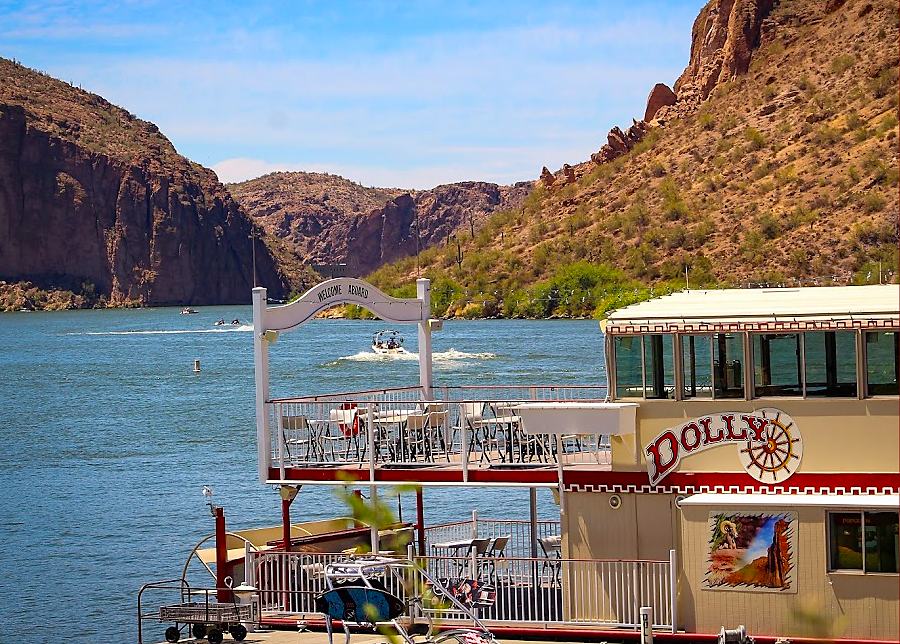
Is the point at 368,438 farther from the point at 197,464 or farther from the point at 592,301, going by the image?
the point at 592,301

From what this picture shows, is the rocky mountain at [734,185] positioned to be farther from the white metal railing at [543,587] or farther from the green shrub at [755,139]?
the white metal railing at [543,587]

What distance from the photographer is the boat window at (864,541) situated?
13562 millimetres

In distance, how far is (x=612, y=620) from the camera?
1484 cm

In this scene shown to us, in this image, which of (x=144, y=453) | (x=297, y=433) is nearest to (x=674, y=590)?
(x=297, y=433)

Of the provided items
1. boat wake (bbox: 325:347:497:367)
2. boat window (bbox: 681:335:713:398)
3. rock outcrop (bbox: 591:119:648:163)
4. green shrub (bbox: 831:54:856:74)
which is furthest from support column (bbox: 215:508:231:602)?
rock outcrop (bbox: 591:119:648:163)

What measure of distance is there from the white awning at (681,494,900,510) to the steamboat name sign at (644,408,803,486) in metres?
0.27

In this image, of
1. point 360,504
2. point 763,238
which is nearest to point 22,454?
point 360,504

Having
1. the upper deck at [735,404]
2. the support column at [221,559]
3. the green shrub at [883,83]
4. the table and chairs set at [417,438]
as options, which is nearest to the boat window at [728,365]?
the upper deck at [735,404]

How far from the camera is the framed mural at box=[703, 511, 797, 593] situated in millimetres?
13883

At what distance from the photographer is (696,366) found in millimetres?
14406

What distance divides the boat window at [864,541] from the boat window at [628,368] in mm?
2215

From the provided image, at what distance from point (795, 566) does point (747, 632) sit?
774 millimetres

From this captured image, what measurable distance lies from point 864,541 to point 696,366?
2257 mm

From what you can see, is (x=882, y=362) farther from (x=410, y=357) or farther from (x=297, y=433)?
(x=410, y=357)
